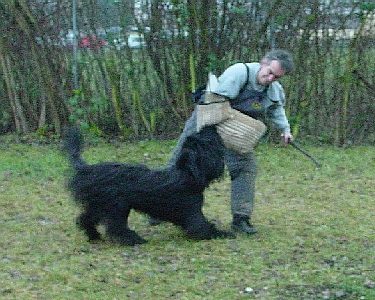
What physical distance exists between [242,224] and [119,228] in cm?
113

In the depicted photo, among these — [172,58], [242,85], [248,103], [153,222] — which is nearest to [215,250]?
[153,222]

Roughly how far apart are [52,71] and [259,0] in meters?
2.90

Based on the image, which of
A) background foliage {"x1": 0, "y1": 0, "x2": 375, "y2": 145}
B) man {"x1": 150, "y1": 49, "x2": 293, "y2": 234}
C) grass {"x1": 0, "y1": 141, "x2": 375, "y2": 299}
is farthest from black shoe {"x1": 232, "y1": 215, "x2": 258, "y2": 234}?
background foliage {"x1": 0, "y1": 0, "x2": 375, "y2": 145}

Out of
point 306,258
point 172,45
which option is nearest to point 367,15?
point 172,45

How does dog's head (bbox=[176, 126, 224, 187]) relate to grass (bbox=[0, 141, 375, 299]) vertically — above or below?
above

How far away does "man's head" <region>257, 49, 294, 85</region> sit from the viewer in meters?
7.17

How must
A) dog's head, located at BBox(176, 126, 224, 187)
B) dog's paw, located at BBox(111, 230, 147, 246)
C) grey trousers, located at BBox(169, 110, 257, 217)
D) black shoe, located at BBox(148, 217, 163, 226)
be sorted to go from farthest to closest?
black shoe, located at BBox(148, 217, 163, 226)
grey trousers, located at BBox(169, 110, 257, 217)
dog's paw, located at BBox(111, 230, 147, 246)
dog's head, located at BBox(176, 126, 224, 187)

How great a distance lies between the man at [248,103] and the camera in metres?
7.21

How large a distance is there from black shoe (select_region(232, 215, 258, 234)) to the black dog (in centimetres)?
56

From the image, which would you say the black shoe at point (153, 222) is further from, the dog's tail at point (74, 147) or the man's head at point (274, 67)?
the man's head at point (274, 67)

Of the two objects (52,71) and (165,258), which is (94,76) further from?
(165,258)

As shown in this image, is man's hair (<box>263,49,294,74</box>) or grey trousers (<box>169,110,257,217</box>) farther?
grey trousers (<box>169,110,257,217</box>)

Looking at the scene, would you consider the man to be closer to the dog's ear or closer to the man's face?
the man's face

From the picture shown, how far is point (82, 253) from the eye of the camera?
23.1ft
